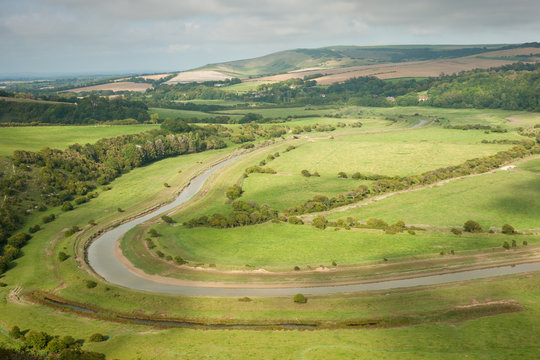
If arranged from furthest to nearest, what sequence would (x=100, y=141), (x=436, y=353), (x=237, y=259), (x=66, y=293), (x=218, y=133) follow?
(x=218, y=133)
(x=100, y=141)
(x=237, y=259)
(x=66, y=293)
(x=436, y=353)

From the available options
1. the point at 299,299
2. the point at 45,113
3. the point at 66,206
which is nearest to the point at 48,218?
the point at 66,206

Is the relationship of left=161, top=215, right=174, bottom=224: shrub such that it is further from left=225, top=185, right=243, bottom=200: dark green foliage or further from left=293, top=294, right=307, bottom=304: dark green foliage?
left=293, top=294, right=307, bottom=304: dark green foliage

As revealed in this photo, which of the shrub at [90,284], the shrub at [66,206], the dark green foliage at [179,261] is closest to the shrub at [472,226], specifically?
the dark green foliage at [179,261]

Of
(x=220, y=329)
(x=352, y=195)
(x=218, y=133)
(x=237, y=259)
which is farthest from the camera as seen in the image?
(x=218, y=133)

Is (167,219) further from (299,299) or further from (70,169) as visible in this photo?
(70,169)

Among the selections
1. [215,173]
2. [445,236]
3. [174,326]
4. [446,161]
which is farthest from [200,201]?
[446,161]

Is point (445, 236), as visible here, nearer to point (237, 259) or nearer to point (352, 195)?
point (352, 195)

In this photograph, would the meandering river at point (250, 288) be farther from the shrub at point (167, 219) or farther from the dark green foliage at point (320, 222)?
the dark green foliage at point (320, 222)
